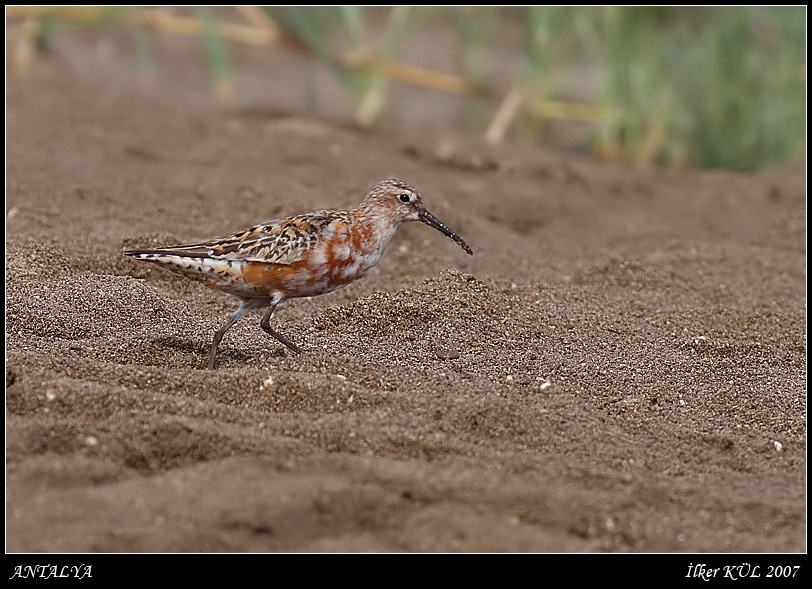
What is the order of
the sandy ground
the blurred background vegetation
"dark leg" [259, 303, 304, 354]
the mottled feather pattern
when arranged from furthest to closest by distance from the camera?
the blurred background vegetation → "dark leg" [259, 303, 304, 354] → the mottled feather pattern → the sandy ground

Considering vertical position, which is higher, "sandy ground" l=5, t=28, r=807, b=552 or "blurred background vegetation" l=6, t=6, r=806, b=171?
"blurred background vegetation" l=6, t=6, r=806, b=171

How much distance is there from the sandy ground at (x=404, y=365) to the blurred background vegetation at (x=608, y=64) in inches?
48.3

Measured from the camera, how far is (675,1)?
40.5 ft

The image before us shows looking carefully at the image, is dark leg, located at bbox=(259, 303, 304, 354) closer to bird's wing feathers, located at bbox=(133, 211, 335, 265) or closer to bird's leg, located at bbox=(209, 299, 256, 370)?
bird's leg, located at bbox=(209, 299, 256, 370)

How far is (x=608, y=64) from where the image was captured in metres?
12.2

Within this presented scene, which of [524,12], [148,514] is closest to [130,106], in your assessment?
[524,12]

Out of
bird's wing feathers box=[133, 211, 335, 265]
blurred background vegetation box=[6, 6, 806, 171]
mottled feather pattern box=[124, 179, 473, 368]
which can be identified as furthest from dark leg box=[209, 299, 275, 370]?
blurred background vegetation box=[6, 6, 806, 171]

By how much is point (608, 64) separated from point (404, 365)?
6967mm

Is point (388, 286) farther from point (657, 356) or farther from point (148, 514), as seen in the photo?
point (148, 514)

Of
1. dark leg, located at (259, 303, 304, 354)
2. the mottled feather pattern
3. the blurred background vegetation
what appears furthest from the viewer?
the blurred background vegetation

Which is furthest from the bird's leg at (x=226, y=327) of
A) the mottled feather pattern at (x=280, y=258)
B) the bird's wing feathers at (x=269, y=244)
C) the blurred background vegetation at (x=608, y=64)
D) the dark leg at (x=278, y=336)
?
the blurred background vegetation at (x=608, y=64)

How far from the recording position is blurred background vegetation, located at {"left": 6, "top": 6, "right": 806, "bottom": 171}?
1188cm

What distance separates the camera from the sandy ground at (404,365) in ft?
14.8

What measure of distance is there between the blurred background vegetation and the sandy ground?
1227mm
